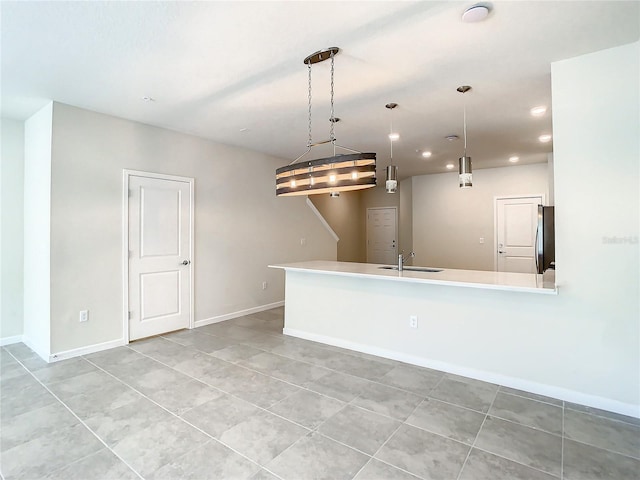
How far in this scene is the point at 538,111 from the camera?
3.68 metres

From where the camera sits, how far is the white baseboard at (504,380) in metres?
2.47

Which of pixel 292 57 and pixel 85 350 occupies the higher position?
pixel 292 57

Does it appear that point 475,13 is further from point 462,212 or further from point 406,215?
point 406,215

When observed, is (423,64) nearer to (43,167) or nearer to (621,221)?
(621,221)

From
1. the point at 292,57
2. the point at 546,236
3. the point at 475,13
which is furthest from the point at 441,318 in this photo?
the point at 292,57

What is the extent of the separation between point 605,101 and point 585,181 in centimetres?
61

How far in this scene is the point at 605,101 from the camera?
2494 millimetres

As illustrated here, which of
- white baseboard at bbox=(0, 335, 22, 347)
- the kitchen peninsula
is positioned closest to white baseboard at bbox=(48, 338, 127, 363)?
white baseboard at bbox=(0, 335, 22, 347)

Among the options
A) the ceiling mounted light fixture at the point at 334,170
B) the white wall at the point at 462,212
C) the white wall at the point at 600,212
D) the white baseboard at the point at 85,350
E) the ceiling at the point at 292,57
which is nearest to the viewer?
the ceiling at the point at 292,57

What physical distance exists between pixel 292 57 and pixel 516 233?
592 cm

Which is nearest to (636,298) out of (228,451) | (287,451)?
(287,451)

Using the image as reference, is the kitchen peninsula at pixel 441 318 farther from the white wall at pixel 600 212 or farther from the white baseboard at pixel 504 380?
the white wall at pixel 600 212

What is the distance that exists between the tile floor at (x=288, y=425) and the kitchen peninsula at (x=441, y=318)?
215mm

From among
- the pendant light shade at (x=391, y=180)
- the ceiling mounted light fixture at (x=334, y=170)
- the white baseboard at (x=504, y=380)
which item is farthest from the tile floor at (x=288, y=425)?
the pendant light shade at (x=391, y=180)
